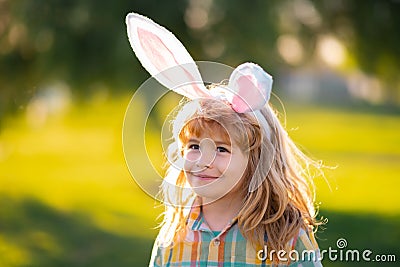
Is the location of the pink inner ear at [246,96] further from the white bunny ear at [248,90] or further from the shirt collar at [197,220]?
the shirt collar at [197,220]

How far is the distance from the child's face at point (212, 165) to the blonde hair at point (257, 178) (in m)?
0.03

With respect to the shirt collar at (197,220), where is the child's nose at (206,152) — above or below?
above

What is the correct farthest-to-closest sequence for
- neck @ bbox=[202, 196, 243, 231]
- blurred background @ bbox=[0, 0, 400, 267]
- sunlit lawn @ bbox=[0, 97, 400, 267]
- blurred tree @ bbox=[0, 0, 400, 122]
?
blurred tree @ bbox=[0, 0, 400, 122], blurred background @ bbox=[0, 0, 400, 267], sunlit lawn @ bbox=[0, 97, 400, 267], neck @ bbox=[202, 196, 243, 231]

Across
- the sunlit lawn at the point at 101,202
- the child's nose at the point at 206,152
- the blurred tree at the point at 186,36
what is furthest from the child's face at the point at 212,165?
the blurred tree at the point at 186,36

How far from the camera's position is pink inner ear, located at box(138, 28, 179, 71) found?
2.25m

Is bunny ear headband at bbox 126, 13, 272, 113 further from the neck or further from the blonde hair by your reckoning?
the neck

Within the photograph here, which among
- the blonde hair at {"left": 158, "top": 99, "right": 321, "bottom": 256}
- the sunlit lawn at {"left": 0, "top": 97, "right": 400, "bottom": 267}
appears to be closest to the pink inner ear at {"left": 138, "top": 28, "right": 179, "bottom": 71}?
the blonde hair at {"left": 158, "top": 99, "right": 321, "bottom": 256}

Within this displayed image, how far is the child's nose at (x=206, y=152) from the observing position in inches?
88.6

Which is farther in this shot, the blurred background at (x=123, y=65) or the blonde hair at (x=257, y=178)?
A: the blurred background at (x=123, y=65)

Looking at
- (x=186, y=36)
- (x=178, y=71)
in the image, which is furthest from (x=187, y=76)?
(x=186, y=36)

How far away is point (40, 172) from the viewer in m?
13.6

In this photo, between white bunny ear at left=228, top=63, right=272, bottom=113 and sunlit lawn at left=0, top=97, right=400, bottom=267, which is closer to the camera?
white bunny ear at left=228, top=63, right=272, bottom=113

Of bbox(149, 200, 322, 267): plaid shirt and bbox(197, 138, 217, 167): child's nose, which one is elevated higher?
bbox(197, 138, 217, 167): child's nose

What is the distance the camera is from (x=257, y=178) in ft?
7.59
